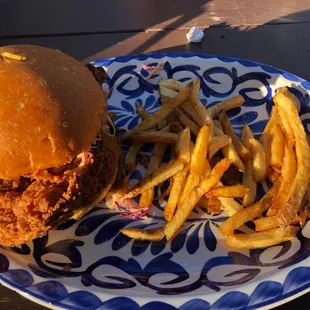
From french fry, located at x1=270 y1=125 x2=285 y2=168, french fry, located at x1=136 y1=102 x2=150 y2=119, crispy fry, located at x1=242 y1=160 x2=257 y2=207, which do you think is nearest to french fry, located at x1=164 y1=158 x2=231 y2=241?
crispy fry, located at x1=242 y1=160 x2=257 y2=207

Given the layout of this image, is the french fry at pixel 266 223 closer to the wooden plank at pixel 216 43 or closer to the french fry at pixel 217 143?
the french fry at pixel 217 143

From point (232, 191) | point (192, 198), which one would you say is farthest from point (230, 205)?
point (192, 198)

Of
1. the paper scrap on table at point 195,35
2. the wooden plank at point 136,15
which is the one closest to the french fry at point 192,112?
the paper scrap on table at point 195,35

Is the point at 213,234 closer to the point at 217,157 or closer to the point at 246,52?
the point at 217,157

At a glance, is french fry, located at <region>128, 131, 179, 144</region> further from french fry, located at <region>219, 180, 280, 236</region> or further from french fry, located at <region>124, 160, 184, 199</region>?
french fry, located at <region>219, 180, 280, 236</region>

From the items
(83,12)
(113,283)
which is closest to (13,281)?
(113,283)

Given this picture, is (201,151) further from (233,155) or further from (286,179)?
(286,179)
